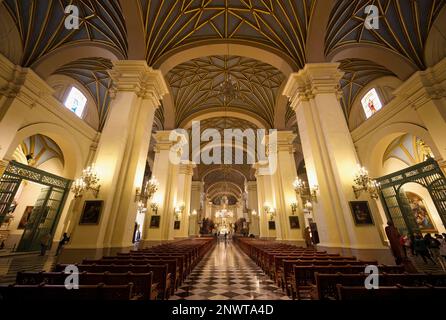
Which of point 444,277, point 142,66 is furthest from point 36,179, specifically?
point 444,277

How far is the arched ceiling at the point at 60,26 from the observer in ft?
25.2

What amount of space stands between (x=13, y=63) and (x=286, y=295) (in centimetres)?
1262

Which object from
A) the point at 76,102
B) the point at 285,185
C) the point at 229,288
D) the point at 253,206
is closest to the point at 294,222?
the point at 285,185

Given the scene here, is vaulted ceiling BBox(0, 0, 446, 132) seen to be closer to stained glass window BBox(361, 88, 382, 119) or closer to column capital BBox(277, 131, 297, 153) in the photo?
stained glass window BBox(361, 88, 382, 119)

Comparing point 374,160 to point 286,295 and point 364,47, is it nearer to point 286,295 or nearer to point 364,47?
point 364,47

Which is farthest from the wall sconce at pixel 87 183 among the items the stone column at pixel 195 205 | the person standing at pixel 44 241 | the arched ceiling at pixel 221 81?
the stone column at pixel 195 205

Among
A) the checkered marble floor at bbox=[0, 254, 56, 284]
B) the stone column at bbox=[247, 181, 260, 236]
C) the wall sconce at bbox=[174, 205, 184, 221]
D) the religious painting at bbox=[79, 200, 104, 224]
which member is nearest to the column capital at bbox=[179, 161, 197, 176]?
the wall sconce at bbox=[174, 205, 184, 221]

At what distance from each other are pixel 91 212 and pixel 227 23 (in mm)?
9646

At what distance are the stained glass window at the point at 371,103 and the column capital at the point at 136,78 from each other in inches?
481

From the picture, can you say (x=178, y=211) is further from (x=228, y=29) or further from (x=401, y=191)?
(x=401, y=191)

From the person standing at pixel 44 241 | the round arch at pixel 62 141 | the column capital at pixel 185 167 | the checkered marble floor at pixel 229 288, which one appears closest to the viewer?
the checkered marble floor at pixel 229 288

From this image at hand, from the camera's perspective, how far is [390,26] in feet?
27.2

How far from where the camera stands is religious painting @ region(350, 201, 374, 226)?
561 cm

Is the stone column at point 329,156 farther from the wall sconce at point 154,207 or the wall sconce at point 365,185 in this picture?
the wall sconce at point 154,207
